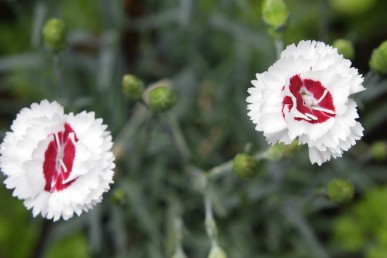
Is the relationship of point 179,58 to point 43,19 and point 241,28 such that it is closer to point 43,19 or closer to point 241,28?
point 241,28

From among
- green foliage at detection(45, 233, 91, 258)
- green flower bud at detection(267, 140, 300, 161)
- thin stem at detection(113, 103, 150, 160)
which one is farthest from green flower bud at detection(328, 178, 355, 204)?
green foliage at detection(45, 233, 91, 258)

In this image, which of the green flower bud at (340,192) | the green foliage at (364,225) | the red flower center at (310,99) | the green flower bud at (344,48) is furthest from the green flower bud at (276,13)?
the green foliage at (364,225)

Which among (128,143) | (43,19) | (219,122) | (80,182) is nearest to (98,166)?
(80,182)

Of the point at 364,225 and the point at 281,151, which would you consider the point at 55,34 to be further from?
the point at 364,225

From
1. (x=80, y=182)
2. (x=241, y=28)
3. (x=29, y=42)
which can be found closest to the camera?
(x=80, y=182)

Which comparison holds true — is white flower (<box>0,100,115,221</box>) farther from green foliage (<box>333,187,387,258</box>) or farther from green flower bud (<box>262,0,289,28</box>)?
green foliage (<box>333,187,387,258</box>)

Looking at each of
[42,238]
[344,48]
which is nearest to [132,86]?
[344,48]
